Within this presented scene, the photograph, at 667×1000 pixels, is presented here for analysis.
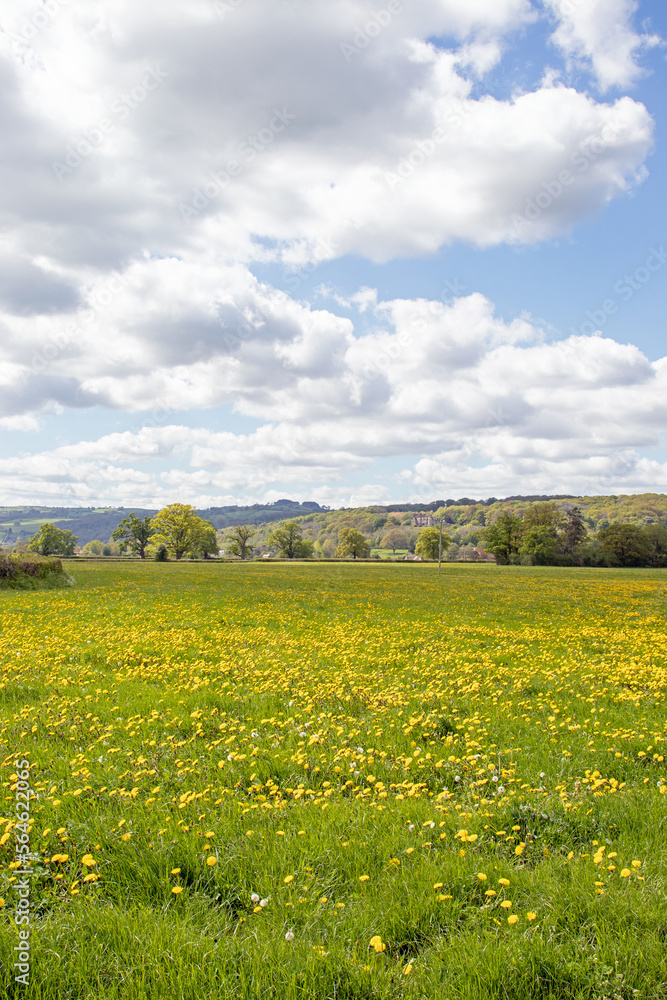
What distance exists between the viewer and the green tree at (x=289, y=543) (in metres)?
148

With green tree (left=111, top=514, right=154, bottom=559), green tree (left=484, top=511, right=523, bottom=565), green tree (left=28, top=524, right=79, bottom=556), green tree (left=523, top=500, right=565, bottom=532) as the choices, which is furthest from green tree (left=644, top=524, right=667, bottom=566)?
green tree (left=28, top=524, right=79, bottom=556)

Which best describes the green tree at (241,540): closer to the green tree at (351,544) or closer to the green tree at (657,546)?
the green tree at (351,544)

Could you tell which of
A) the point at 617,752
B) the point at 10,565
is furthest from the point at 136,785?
the point at 10,565

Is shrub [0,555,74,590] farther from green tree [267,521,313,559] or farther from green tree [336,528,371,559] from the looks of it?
green tree [336,528,371,559]

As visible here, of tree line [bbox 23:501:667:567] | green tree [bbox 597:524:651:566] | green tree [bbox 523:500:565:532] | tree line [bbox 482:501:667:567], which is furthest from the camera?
green tree [bbox 523:500:565:532]

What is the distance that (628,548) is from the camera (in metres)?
108

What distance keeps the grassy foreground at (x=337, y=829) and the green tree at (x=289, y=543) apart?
137m

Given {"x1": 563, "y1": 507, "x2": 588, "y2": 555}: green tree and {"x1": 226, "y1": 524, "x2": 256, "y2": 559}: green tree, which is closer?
{"x1": 563, "y1": 507, "x2": 588, "y2": 555}: green tree

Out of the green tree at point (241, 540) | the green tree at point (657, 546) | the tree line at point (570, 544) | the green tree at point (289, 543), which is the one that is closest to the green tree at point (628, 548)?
the tree line at point (570, 544)

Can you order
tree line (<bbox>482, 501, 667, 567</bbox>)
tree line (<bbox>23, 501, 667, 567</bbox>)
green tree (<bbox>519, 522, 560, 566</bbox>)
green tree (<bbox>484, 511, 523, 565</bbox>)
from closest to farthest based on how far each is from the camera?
tree line (<bbox>482, 501, 667, 567</bbox>) < tree line (<bbox>23, 501, 667, 567</bbox>) < green tree (<bbox>519, 522, 560, 566</bbox>) < green tree (<bbox>484, 511, 523, 565</bbox>)

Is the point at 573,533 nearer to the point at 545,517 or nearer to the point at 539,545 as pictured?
the point at 545,517

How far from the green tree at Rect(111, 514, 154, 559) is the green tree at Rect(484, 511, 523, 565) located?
260 feet

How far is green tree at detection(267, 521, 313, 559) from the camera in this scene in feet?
486

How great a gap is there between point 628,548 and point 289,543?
278ft
